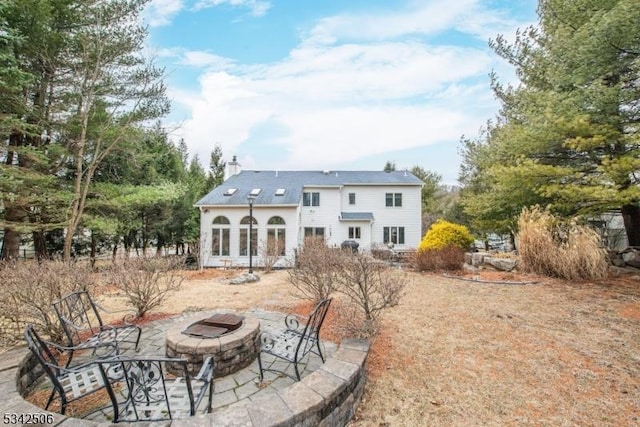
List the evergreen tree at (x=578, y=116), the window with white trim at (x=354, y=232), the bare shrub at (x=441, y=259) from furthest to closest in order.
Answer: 1. the window with white trim at (x=354, y=232)
2. the bare shrub at (x=441, y=259)
3. the evergreen tree at (x=578, y=116)

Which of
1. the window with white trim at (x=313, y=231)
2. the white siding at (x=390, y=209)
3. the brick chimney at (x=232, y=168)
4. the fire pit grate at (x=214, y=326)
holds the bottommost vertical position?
the fire pit grate at (x=214, y=326)

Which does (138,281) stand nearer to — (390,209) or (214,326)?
(214,326)

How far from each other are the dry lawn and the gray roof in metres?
9.64

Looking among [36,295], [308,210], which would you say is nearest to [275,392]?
[36,295]

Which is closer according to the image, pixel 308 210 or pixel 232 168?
pixel 308 210

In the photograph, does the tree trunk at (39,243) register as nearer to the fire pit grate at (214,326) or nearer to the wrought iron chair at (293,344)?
the fire pit grate at (214,326)

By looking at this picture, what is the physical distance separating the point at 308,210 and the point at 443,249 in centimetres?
1059

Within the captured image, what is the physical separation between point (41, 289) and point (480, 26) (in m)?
13.8

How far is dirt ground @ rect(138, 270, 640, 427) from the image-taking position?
2748mm

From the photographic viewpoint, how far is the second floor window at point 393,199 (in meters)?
19.6

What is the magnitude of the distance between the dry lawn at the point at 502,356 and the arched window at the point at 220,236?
8.97 metres

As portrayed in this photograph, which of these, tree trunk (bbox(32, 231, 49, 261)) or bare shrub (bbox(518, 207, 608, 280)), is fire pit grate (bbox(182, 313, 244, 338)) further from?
tree trunk (bbox(32, 231, 49, 261))

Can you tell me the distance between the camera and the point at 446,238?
10555mm

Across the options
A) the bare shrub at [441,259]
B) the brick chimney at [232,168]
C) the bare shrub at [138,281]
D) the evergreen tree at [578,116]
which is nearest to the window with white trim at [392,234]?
the evergreen tree at [578,116]
